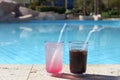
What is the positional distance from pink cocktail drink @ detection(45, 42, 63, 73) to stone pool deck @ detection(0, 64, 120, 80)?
101 millimetres

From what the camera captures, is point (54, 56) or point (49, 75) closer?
point (54, 56)

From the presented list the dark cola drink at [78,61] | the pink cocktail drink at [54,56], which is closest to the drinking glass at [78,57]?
the dark cola drink at [78,61]

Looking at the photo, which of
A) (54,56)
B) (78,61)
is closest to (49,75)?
(54,56)

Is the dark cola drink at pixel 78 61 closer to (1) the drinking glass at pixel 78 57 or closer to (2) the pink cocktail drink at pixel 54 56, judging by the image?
(1) the drinking glass at pixel 78 57

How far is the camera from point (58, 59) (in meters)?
4.56

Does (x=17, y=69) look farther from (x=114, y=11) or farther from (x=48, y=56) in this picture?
(x=114, y=11)

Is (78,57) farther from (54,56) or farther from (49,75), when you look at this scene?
(49,75)

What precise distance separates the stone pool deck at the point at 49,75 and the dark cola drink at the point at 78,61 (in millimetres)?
83

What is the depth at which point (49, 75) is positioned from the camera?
4.64 meters

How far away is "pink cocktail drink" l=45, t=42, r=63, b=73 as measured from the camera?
14.9 ft

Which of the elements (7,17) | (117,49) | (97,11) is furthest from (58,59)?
(97,11)

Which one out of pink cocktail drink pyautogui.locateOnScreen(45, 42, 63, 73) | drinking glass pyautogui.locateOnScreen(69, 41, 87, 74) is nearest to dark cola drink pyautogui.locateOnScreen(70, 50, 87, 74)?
drinking glass pyautogui.locateOnScreen(69, 41, 87, 74)

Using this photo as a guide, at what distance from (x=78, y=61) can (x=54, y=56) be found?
0.33 m

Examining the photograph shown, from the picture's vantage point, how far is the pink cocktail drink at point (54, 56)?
4.55 m
